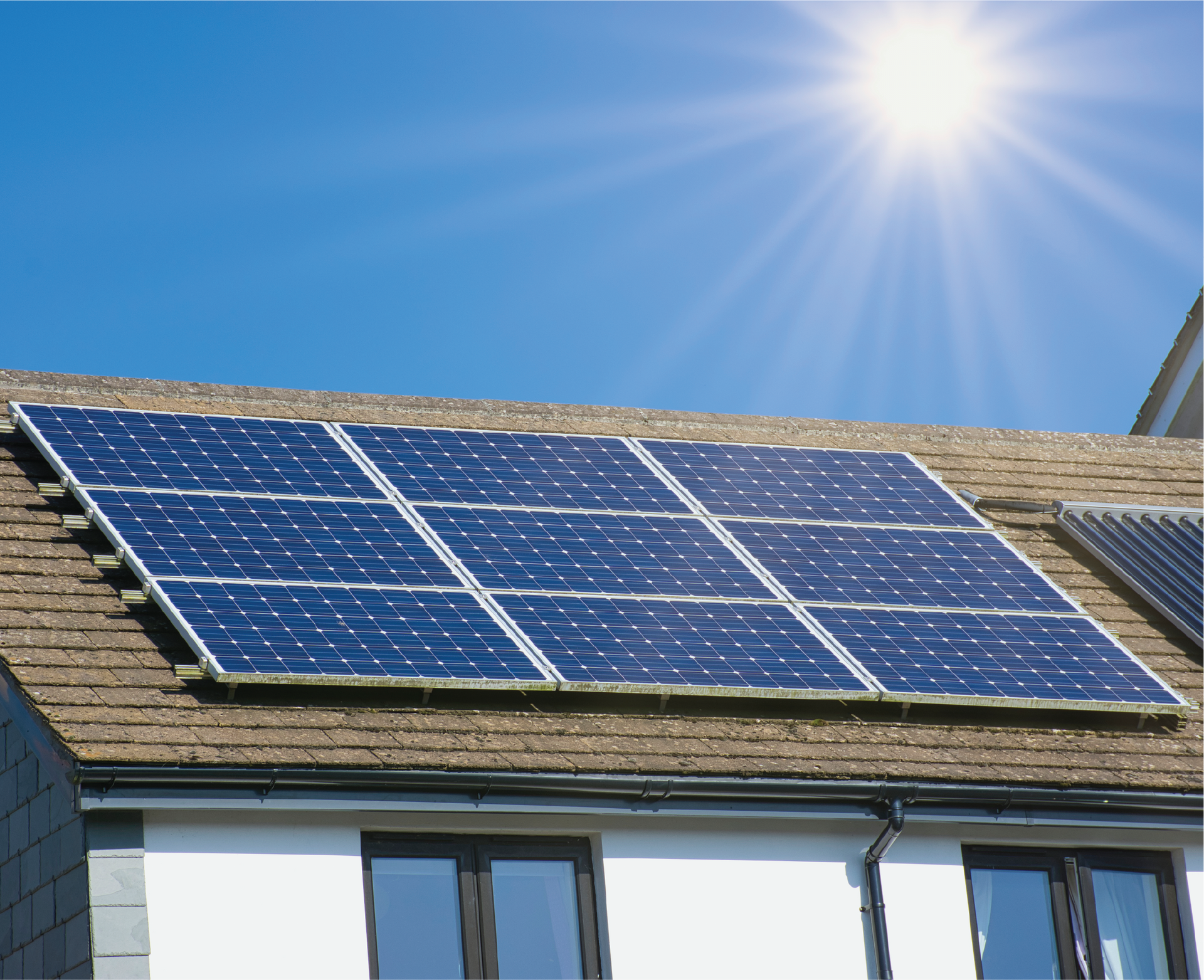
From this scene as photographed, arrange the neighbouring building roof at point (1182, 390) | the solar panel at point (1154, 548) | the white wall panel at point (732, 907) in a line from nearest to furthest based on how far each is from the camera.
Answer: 1. the white wall panel at point (732, 907)
2. the solar panel at point (1154, 548)
3. the neighbouring building roof at point (1182, 390)

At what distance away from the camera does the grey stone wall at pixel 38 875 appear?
10.5 meters

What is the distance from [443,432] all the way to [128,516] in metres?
3.61

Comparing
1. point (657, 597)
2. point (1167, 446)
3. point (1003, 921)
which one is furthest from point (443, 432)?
point (1167, 446)

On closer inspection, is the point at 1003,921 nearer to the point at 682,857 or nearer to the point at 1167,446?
the point at 682,857

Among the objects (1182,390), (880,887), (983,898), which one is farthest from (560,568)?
(1182,390)

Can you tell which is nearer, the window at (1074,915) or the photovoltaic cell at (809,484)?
the window at (1074,915)

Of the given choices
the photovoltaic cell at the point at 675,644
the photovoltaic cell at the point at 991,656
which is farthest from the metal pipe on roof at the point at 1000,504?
the photovoltaic cell at the point at 675,644

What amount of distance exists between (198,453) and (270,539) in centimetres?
165

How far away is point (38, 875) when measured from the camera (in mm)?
11125

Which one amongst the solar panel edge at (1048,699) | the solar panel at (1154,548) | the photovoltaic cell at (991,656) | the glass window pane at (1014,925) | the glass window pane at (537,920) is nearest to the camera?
the glass window pane at (537,920)

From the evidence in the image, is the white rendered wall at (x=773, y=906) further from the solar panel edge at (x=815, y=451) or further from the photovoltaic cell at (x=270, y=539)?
the solar panel edge at (x=815, y=451)

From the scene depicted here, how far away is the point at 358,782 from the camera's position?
36.1ft

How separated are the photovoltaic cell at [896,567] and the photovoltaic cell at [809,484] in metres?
0.26

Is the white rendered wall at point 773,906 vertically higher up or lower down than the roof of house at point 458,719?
lower down
